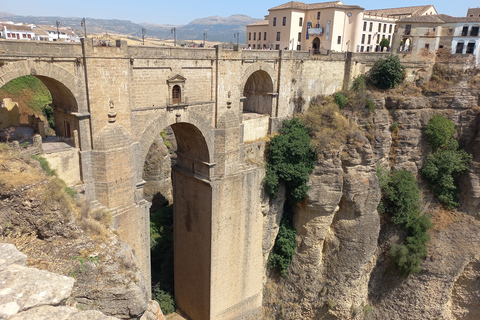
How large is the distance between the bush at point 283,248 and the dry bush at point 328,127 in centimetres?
530

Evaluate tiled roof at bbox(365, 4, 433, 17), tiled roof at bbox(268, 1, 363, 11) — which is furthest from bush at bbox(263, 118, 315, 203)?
tiled roof at bbox(365, 4, 433, 17)

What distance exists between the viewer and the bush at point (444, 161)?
2539 centimetres

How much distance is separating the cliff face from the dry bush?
72 centimetres

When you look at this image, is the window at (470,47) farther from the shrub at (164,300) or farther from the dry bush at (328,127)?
the shrub at (164,300)

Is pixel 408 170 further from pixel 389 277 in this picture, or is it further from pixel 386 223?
pixel 389 277

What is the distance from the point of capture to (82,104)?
13.7 metres

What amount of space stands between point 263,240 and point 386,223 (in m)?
9.22

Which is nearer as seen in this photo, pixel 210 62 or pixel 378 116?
pixel 210 62

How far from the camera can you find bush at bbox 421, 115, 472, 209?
25391 mm

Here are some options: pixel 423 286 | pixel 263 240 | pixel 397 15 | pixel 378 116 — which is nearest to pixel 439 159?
pixel 378 116

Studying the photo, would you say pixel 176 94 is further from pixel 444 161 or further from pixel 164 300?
pixel 444 161

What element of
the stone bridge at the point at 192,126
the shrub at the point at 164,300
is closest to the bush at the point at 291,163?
the stone bridge at the point at 192,126

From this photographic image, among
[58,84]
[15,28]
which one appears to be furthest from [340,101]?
[15,28]

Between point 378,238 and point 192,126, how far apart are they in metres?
15.7
